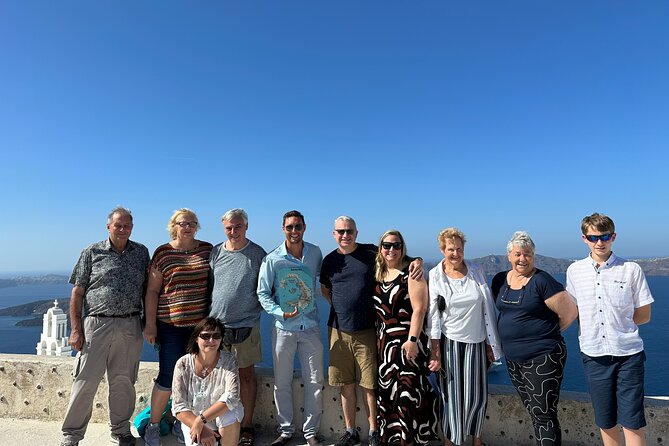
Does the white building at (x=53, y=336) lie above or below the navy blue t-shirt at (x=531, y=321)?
below

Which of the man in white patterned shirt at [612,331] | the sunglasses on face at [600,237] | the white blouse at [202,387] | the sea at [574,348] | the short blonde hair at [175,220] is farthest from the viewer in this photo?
the sea at [574,348]

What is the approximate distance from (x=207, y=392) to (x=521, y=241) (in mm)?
2893

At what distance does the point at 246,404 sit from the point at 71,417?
1580mm

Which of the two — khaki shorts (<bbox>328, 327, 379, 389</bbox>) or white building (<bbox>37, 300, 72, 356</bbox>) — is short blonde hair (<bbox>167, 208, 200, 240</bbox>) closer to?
khaki shorts (<bbox>328, 327, 379, 389</bbox>)

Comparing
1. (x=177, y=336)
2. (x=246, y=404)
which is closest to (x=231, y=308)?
(x=177, y=336)

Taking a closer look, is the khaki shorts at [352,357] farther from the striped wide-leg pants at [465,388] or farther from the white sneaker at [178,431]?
the white sneaker at [178,431]

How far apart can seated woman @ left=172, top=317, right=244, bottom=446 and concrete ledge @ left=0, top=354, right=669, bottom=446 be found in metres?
0.89

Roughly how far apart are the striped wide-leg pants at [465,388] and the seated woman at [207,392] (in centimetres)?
178

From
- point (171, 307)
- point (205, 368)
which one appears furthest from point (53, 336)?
point (205, 368)

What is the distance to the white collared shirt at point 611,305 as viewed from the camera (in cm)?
281

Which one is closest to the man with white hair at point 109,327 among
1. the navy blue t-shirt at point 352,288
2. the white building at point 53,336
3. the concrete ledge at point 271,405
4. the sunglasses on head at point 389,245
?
the concrete ledge at point 271,405

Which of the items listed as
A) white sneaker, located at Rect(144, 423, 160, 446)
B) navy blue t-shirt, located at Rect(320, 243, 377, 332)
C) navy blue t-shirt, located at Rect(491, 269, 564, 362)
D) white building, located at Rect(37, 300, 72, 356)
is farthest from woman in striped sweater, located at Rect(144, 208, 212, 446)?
white building, located at Rect(37, 300, 72, 356)

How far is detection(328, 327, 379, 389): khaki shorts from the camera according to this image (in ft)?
11.4

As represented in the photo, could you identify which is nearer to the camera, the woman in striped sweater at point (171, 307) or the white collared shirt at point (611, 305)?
the white collared shirt at point (611, 305)
